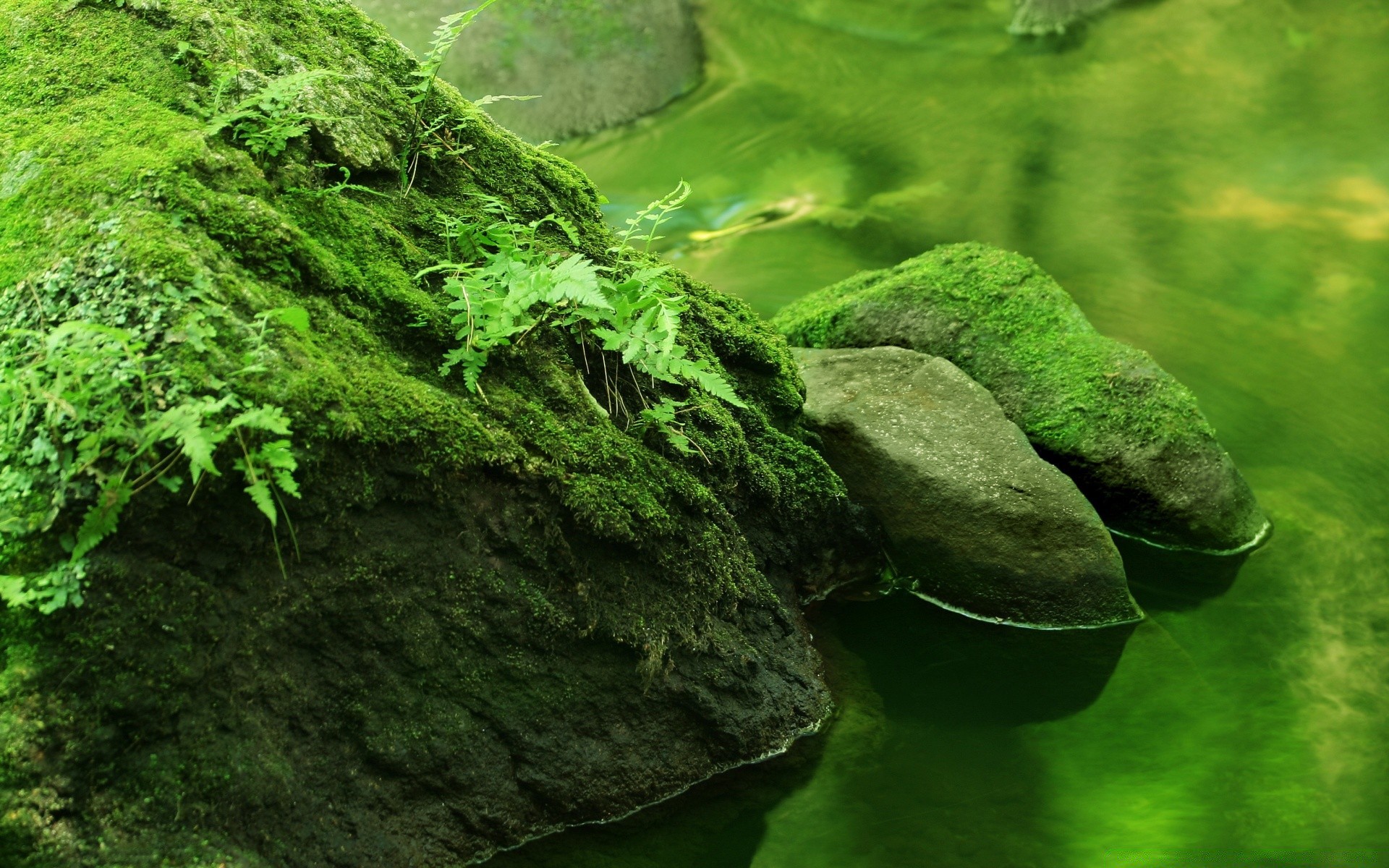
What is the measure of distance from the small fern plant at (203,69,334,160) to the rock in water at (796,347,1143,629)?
6.71ft

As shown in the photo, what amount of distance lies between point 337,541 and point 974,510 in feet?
7.27

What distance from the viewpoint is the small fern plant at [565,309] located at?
9.71 ft

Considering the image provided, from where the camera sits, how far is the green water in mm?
3189

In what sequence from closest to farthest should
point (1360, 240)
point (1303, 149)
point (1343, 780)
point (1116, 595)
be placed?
1. point (1343, 780)
2. point (1116, 595)
3. point (1360, 240)
4. point (1303, 149)

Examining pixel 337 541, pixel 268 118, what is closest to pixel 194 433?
pixel 337 541

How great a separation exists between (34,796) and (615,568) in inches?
56.5

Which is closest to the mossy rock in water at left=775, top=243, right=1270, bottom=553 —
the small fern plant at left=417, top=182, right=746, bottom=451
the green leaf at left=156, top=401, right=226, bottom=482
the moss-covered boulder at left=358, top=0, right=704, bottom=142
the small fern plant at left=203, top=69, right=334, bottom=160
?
the small fern plant at left=417, top=182, right=746, bottom=451

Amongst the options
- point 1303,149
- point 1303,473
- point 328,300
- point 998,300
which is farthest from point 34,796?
point 1303,149

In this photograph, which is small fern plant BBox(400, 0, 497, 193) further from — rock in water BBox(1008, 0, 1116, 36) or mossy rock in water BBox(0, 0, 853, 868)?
rock in water BBox(1008, 0, 1116, 36)

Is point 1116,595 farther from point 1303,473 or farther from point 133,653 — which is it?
point 133,653

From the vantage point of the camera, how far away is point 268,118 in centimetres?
300

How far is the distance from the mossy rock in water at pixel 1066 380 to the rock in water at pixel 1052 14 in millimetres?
3931

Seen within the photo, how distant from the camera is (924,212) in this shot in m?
7.51

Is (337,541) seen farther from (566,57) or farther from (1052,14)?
(1052,14)
